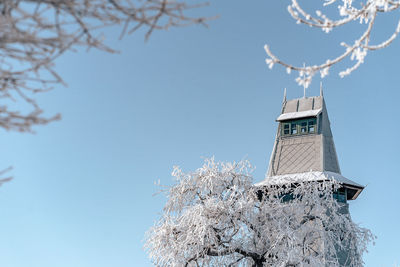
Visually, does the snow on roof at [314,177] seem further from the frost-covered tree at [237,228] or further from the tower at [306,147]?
the frost-covered tree at [237,228]

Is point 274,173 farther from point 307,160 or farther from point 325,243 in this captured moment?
point 325,243

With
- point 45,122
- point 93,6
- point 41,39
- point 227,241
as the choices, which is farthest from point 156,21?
point 227,241

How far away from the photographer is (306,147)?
85.4 ft

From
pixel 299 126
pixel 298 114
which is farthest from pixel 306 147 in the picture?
pixel 298 114

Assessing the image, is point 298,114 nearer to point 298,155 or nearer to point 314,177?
point 298,155

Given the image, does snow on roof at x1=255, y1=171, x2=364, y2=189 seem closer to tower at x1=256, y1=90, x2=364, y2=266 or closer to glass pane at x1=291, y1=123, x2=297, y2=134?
tower at x1=256, y1=90, x2=364, y2=266

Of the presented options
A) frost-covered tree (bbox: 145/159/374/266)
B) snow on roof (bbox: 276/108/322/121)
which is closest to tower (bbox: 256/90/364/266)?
snow on roof (bbox: 276/108/322/121)

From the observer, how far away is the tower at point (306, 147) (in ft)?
79.7

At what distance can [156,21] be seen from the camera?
3635 mm

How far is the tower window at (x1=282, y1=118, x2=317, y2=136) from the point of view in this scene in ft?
87.8

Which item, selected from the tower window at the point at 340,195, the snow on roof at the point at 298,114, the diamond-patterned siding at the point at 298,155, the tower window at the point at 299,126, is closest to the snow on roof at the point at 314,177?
the tower window at the point at 340,195

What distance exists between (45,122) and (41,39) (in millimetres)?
592

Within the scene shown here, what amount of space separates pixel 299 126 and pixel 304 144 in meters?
1.29

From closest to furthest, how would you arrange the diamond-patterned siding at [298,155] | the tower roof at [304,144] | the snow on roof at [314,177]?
the snow on roof at [314,177], the tower roof at [304,144], the diamond-patterned siding at [298,155]
